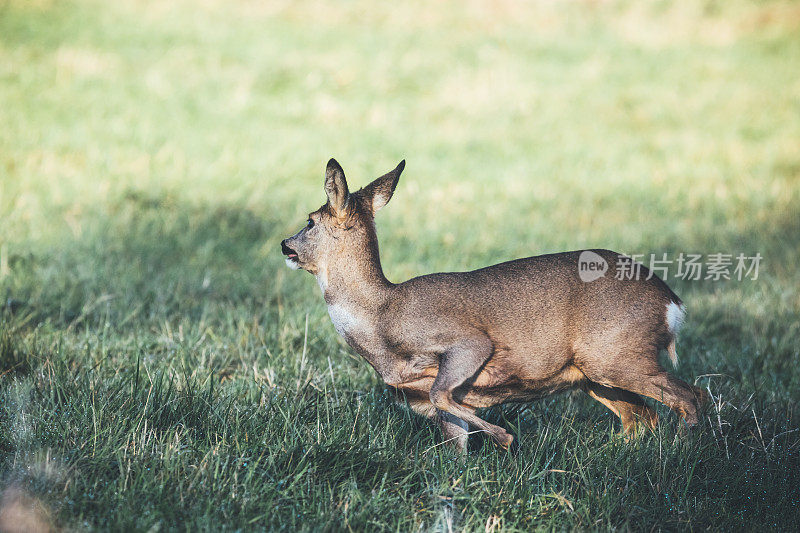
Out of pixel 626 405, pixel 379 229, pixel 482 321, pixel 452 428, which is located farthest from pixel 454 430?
pixel 379 229

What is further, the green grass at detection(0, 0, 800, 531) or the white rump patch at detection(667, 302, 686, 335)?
the white rump patch at detection(667, 302, 686, 335)

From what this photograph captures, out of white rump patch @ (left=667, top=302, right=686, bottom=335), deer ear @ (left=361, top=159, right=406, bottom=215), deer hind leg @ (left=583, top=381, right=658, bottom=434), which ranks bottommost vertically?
deer hind leg @ (left=583, top=381, right=658, bottom=434)

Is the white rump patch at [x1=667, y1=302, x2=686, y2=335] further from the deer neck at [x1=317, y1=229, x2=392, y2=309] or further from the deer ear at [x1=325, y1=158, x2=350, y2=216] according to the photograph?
the deer ear at [x1=325, y1=158, x2=350, y2=216]

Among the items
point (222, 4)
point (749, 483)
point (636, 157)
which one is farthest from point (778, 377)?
point (222, 4)

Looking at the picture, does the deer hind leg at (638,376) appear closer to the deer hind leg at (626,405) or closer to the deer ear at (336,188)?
the deer hind leg at (626,405)

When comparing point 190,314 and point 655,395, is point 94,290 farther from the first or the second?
point 655,395

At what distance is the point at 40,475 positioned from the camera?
3.11 meters

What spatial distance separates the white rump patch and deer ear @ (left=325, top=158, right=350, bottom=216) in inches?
62.2

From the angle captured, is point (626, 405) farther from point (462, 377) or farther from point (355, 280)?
point (355, 280)

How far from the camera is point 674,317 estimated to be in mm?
3902

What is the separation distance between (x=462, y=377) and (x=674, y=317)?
1118mm

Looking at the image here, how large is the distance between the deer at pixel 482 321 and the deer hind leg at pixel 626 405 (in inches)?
11.4

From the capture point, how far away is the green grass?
340 centimetres

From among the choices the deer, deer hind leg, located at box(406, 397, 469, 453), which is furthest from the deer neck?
deer hind leg, located at box(406, 397, 469, 453)
